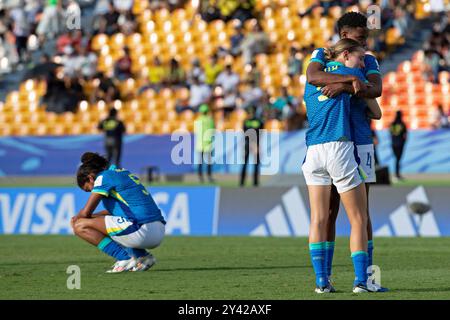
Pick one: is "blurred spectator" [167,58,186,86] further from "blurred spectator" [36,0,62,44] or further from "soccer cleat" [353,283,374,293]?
"soccer cleat" [353,283,374,293]

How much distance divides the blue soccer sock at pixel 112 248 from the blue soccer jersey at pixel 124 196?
316mm

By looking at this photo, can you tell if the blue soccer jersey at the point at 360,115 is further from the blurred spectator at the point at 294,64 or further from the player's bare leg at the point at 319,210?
the blurred spectator at the point at 294,64

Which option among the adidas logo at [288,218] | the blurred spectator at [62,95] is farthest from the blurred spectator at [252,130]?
the blurred spectator at [62,95]

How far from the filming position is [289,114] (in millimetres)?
31969

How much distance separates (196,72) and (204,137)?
4391 mm

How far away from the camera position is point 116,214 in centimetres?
1271

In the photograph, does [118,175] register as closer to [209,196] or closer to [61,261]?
[61,261]

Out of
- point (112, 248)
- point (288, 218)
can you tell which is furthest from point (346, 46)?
point (288, 218)

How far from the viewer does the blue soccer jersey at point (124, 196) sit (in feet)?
40.7

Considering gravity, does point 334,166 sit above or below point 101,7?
below

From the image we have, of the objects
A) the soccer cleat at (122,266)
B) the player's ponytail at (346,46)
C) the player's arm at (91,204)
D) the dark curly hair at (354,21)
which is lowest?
the soccer cleat at (122,266)

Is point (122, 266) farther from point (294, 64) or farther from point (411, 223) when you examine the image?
point (294, 64)
